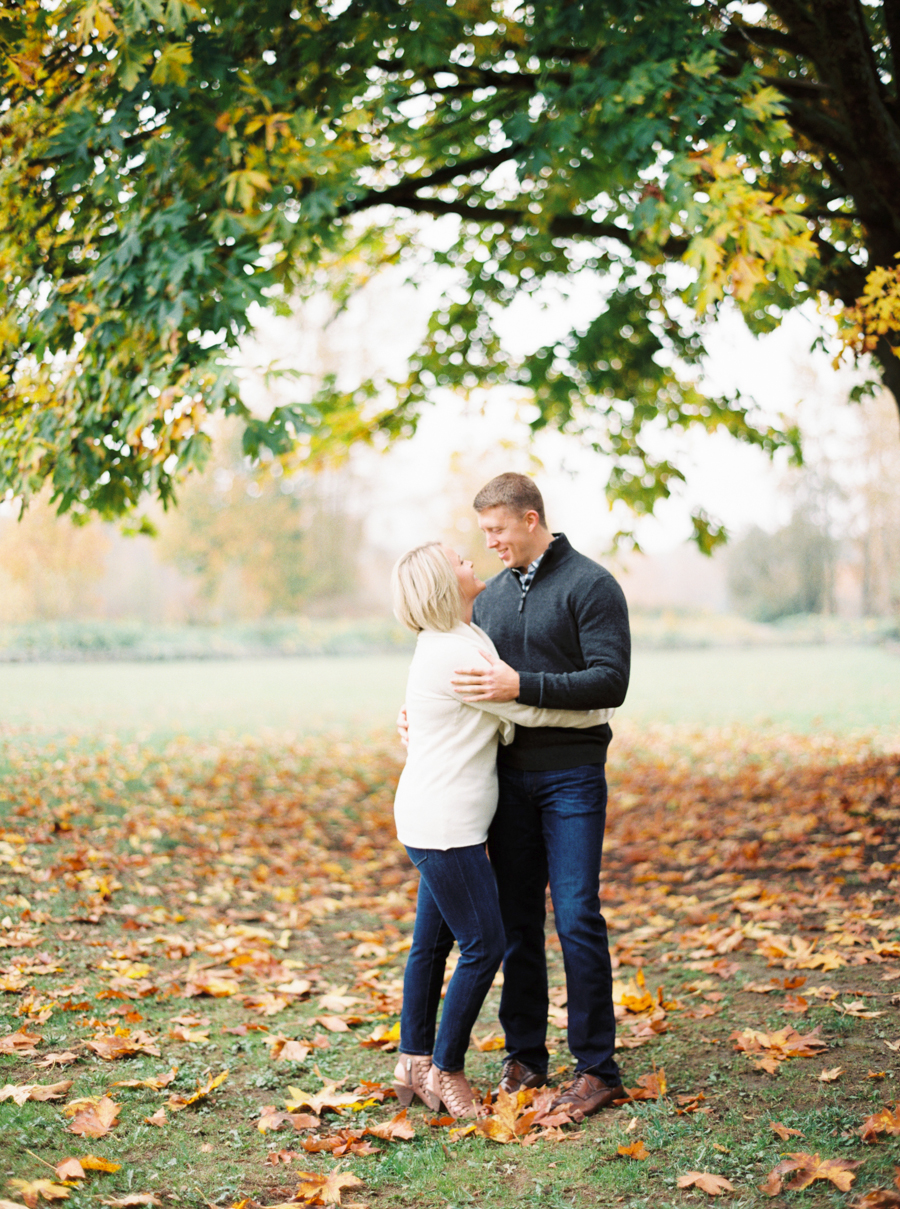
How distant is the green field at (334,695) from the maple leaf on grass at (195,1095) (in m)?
10.0

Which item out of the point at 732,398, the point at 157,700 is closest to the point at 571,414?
the point at 732,398

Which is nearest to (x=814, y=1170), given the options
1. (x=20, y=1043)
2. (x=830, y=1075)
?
(x=830, y=1075)

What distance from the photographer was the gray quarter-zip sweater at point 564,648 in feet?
10.6

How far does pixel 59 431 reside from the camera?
514 centimetres

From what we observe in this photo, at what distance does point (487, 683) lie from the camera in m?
3.16

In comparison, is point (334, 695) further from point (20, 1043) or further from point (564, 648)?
point (564, 648)

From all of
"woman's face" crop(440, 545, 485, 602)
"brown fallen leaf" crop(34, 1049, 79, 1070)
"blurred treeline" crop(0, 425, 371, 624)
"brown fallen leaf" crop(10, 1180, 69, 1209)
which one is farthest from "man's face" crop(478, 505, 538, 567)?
"blurred treeline" crop(0, 425, 371, 624)

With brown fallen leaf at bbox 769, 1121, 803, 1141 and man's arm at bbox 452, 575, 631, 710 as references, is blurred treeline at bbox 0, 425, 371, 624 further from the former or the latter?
brown fallen leaf at bbox 769, 1121, 803, 1141

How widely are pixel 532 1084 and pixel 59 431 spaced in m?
3.94

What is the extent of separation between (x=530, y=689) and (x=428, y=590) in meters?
0.47

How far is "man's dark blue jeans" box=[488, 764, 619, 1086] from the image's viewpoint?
3.34 m

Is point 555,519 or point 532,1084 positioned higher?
point 555,519

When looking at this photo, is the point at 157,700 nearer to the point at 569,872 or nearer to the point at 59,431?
the point at 59,431

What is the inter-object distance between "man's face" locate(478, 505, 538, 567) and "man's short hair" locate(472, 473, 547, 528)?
0.02 metres
